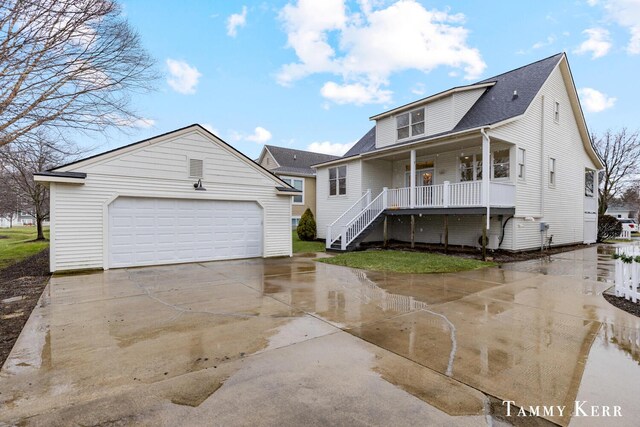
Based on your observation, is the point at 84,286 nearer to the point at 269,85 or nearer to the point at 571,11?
the point at 269,85

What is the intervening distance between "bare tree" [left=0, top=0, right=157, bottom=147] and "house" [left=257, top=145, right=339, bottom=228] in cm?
1250

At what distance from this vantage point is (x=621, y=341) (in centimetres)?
407

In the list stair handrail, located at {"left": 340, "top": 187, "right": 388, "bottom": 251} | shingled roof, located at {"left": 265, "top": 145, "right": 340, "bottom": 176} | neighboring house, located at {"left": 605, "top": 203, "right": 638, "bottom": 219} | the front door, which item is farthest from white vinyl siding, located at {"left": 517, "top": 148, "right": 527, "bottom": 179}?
neighboring house, located at {"left": 605, "top": 203, "right": 638, "bottom": 219}

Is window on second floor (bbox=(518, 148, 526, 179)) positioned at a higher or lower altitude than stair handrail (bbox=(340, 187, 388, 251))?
higher

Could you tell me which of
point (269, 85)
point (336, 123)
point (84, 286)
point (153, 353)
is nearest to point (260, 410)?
point (153, 353)

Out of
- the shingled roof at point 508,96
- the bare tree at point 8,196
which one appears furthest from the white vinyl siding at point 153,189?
the bare tree at point 8,196

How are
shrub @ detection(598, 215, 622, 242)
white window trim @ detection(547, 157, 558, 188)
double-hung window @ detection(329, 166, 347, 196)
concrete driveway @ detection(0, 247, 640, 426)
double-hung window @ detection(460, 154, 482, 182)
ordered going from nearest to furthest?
concrete driveway @ detection(0, 247, 640, 426) → double-hung window @ detection(460, 154, 482, 182) → white window trim @ detection(547, 157, 558, 188) → double-hung window @ detection(329, 166, 347, 196) → shrub @ detection(598, 215, 622, 242)

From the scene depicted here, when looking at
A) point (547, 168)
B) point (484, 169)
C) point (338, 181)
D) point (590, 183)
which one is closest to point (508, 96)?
point (547, 168)

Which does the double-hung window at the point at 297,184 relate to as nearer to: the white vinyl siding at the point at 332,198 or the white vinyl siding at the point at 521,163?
the white vinyl siding at the point at 332,198

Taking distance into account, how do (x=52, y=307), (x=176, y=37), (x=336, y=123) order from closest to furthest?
1. (x=52, y=307)
2. (x=176, y=37)
3. (x=336, y=123)

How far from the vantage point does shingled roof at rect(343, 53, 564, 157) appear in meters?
12.3

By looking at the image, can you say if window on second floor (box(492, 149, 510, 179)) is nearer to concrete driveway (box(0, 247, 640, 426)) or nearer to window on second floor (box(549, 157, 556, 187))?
window on second floor (box(549, 157, 556, 187))

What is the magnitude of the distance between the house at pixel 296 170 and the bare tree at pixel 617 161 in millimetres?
24620

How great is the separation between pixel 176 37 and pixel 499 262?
14.4 metres
